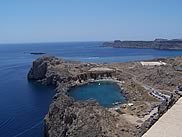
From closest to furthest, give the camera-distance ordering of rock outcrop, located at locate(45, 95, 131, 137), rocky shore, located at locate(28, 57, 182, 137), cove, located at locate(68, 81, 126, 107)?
rock outcrop, located at locate(45, 95, 131, 137)
rocky shore, located at locate(28, 57, 182, 137)
cove, located at locate(68, 81, 126, 107)

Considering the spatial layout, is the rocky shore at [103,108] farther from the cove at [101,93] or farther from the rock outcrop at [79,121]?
the cove at [101,93]

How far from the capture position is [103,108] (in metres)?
50.8

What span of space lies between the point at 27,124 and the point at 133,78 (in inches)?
1847

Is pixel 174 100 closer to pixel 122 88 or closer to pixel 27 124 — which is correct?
pixel 27 124

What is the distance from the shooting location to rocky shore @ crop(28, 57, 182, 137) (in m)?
42.0

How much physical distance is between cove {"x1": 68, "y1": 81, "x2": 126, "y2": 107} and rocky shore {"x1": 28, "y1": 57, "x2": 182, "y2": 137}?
194 cm

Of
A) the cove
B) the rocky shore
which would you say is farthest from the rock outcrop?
the cove

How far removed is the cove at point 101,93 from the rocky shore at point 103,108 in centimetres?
194

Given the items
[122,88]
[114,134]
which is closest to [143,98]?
[122,88]

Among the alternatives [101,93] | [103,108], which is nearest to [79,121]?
[103,108]

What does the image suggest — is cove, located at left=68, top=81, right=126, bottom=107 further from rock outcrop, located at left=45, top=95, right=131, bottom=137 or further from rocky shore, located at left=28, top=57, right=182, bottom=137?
rock outcrop, located at left=45, top=95, right=131, bottom=137

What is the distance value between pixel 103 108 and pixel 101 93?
30.1 meters

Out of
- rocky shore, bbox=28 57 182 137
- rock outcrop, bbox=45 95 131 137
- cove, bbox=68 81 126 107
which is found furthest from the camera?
cove, bbox=68 81 126 107

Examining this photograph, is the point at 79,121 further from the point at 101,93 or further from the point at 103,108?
the point at 101,93
